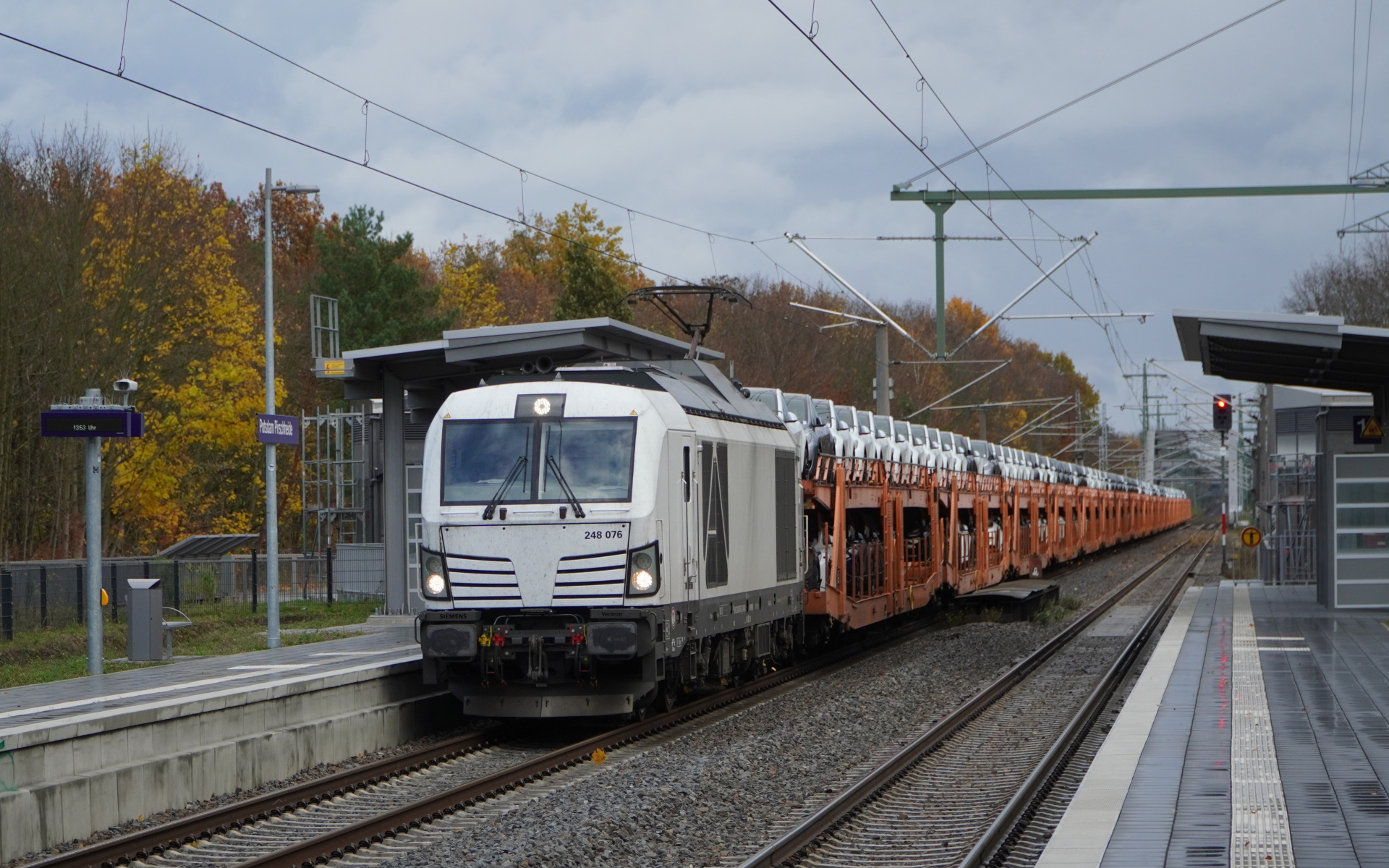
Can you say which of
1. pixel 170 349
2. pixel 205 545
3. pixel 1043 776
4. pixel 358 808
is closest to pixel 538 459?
pixel 358 808

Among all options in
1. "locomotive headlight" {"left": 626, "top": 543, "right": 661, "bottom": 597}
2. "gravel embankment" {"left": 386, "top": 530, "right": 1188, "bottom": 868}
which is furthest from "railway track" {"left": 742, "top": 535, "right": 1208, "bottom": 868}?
"locomotive headlight" {"left": 626, "top": 543, "right": 661, "bottom": 597}

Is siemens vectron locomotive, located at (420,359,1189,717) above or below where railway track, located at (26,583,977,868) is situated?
above

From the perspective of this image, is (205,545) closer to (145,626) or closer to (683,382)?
(145,626)

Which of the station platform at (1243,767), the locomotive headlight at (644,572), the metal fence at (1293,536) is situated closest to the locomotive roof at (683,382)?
the locomotive headlight at (644,572)

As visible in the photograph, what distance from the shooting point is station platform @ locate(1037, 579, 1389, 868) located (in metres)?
7.81

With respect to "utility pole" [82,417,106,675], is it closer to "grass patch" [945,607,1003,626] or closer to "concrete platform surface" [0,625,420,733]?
"concrete platform surface" [0,625,420,733]

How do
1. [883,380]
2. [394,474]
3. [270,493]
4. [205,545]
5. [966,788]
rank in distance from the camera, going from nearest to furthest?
[966,788] < [270,493] < [394,474] < [205,545] < [883,380]

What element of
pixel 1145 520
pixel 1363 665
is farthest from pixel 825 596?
pixel 1145 520

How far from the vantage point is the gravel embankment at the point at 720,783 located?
8.82 metres

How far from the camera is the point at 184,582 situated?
2831 cm

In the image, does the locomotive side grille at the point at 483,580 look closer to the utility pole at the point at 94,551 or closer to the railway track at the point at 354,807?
the railway track at the point at 354,807

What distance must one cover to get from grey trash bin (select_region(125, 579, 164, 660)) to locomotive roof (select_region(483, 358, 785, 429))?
4.99 m

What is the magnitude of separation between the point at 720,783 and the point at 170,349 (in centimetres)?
2525

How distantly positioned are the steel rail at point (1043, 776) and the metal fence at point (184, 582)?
1265 centimetres
